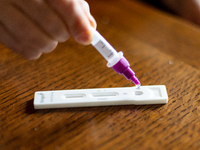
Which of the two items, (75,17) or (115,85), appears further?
(115,85)

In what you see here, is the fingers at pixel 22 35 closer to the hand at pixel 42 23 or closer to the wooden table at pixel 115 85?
the hand at pixel 42 23

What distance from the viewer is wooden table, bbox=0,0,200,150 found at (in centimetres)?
43

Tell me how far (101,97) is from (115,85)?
0.20 feet

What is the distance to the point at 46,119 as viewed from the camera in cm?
46

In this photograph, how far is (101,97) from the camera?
1.62 ft

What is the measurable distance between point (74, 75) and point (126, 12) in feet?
1.02

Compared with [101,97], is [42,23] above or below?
above

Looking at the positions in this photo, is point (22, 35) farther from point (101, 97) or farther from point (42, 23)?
point (101, 97)

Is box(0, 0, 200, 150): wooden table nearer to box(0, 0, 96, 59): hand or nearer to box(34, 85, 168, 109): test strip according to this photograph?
box(34, 85, 168, 109): test strip

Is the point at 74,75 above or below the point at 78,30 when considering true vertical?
below

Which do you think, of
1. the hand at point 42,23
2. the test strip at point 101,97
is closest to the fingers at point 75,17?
the hand at point 42,23

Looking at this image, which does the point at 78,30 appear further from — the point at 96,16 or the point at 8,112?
the point at 96,16

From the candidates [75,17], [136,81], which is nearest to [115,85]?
[136,81]

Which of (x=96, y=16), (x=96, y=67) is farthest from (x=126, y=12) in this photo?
(x=96, y=67)
